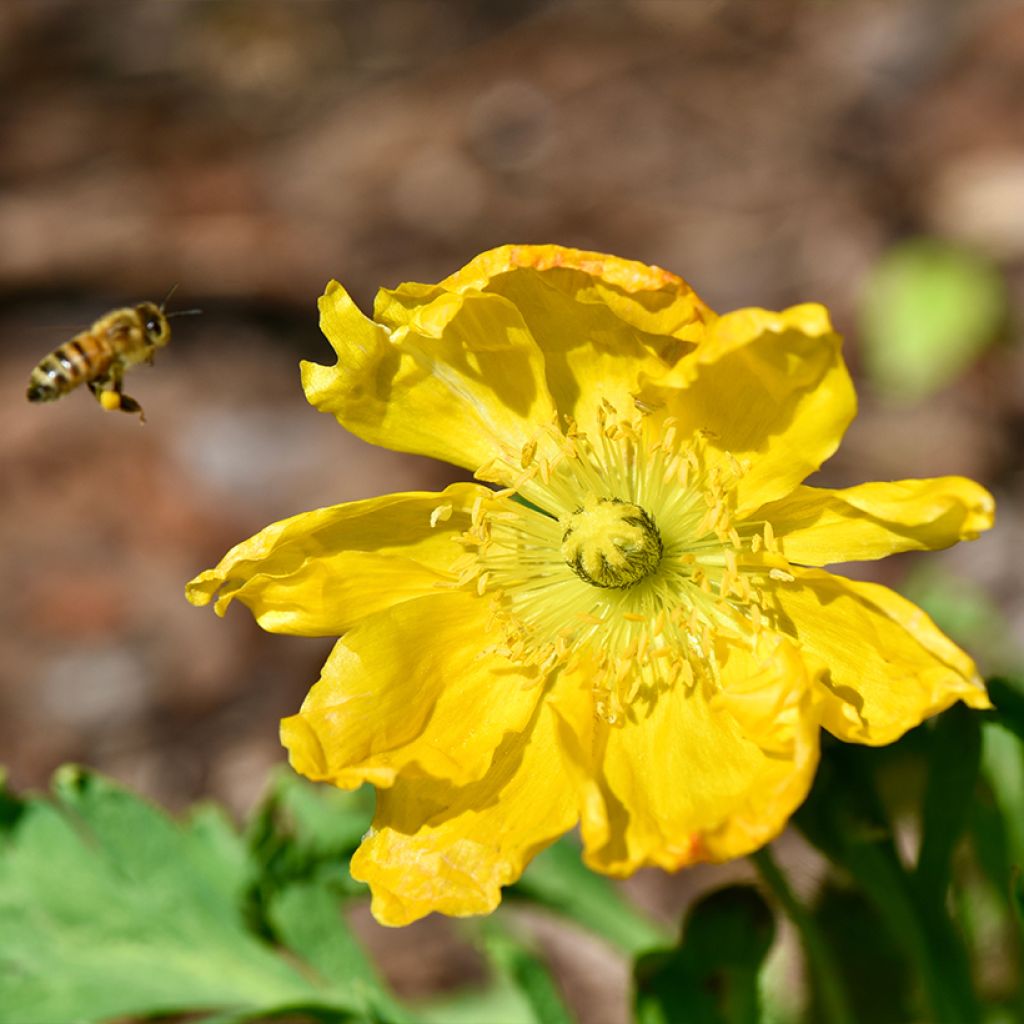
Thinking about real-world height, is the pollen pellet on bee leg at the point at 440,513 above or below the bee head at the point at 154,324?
below

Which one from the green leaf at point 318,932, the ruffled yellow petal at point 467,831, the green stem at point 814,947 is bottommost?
the green leaf at point 318,932

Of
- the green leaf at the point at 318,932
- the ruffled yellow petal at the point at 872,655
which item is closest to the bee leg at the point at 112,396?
the green leaf at the point at 318,932

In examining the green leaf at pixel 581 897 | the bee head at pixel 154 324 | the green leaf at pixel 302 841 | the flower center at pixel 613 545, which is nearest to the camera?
the flower center at pixel 613 545

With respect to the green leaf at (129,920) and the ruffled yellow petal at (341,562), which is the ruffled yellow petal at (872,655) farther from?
the green leaf at (129,920)

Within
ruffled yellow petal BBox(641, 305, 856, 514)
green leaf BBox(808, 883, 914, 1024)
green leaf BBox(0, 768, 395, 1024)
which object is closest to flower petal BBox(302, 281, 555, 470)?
ruffled yellow petal BBox(641, 305, 856, 514)

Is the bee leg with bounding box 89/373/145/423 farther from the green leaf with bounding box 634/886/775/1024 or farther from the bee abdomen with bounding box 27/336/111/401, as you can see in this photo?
the green leaf with bounding box 634/886/775/1024

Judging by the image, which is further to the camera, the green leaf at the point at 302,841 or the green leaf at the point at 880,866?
the green leaf at the point at 302,841

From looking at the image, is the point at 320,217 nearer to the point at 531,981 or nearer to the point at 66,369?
the point at 66,369
